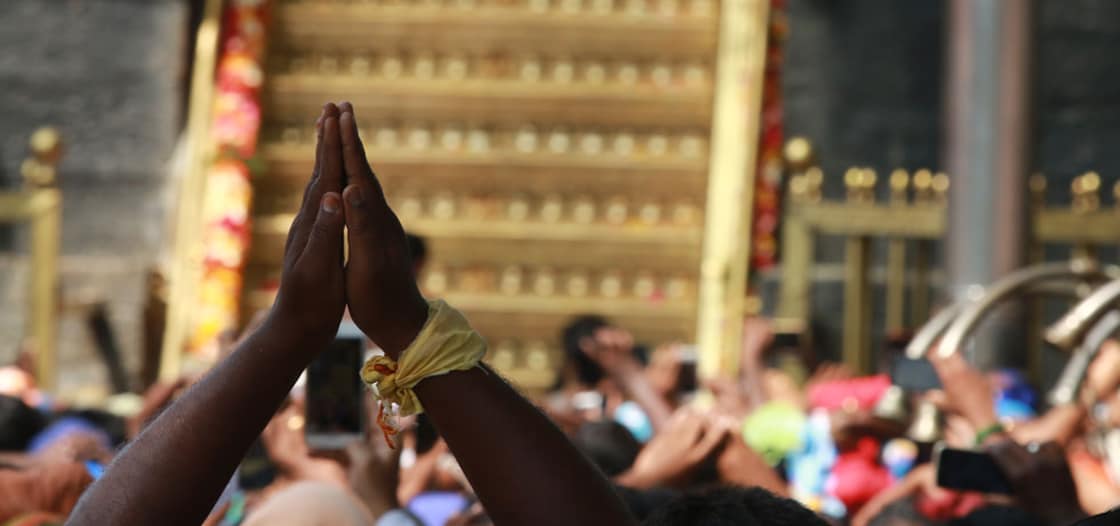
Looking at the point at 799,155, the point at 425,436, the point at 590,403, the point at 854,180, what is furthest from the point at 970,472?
the point at 854,180

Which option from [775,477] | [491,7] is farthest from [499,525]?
[491,7]

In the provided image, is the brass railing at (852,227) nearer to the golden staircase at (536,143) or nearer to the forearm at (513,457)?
the golden staircase at (536,143)

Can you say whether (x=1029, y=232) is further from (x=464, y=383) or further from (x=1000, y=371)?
(x=464, y=383)

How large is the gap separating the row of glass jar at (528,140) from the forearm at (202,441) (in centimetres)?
644

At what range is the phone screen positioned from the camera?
255cm

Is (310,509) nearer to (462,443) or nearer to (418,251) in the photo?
(462,443)

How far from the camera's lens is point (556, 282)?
311 inches

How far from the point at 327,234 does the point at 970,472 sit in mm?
1309

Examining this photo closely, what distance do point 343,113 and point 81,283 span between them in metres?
7.08

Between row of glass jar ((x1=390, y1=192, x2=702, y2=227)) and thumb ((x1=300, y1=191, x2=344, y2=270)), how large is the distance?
6.23 metres

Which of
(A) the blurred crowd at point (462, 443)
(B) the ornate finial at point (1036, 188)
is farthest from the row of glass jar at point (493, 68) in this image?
(A) the blurred crowd at point (462, 443)

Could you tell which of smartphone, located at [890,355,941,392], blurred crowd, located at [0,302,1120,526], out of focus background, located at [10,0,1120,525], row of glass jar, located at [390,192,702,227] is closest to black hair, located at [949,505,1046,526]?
blurred crowd, located at [0,302,1120,526]

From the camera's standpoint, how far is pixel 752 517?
1.64 meters

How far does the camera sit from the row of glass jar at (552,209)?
26.2ft
